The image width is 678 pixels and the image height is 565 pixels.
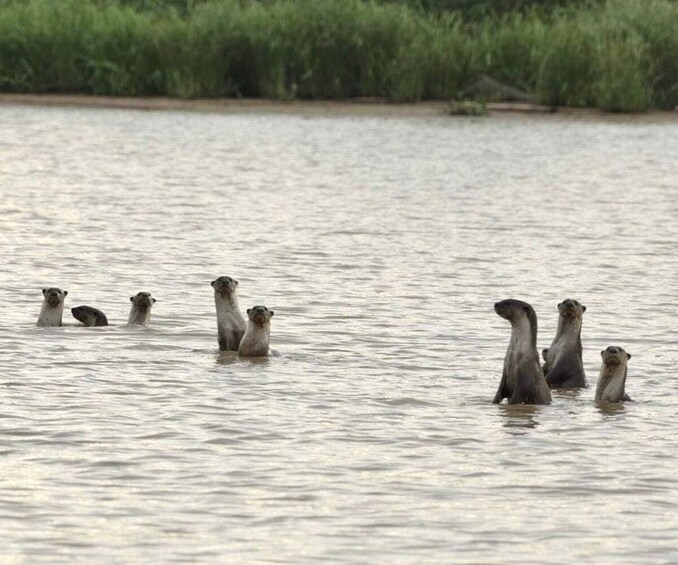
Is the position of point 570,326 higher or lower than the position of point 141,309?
higher

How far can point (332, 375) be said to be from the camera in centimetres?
1181

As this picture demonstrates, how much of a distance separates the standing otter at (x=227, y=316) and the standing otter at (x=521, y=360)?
2.39 m

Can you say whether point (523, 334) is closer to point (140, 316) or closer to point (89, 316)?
point (140, 316)

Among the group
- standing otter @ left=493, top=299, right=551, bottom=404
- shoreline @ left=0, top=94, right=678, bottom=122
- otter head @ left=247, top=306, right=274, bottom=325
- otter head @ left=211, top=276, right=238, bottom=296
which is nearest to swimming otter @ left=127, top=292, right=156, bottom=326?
otter head @ left=211, top=276, right=238, bottom=296

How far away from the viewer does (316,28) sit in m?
39.4

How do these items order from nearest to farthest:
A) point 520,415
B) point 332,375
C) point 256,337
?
point 520,415 → point 332,375 → point 256,337

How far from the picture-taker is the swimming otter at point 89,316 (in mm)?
13242

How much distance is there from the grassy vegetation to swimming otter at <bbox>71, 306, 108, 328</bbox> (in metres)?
25.2

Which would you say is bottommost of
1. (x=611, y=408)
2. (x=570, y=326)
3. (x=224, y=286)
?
(x=611, y=408)

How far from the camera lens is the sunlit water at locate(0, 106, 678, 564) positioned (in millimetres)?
8062

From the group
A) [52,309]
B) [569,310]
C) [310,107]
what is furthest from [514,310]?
[310,107]

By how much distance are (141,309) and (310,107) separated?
24.5 m

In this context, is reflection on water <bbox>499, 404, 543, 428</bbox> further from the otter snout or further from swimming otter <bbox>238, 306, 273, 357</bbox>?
the otter snout

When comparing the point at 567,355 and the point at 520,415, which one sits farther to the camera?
the point at 567,355
